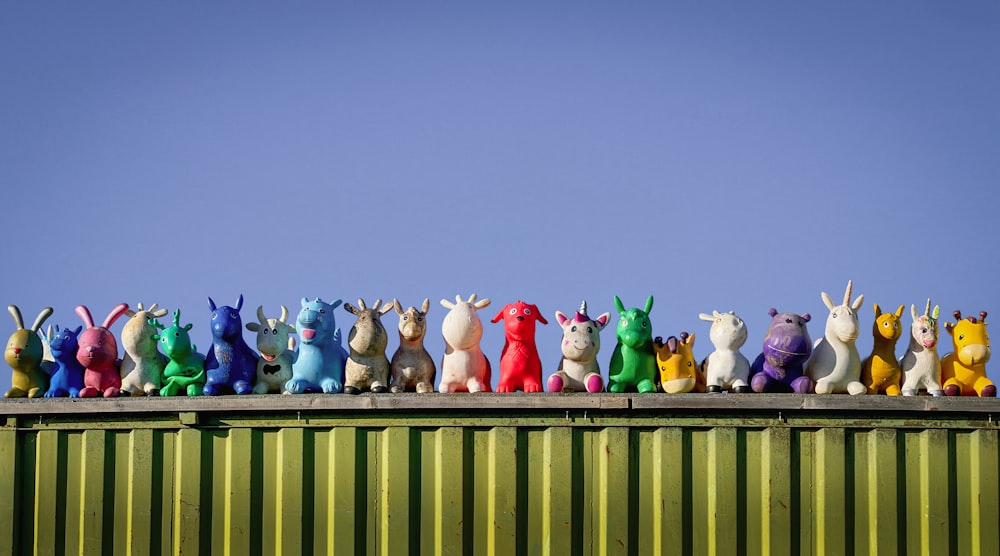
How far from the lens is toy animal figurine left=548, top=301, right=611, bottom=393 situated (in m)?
10.5

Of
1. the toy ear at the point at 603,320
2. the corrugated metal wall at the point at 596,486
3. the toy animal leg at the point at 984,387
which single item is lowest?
the corrugated metal wall at the point at 596,486

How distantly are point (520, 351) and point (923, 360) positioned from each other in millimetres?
3146

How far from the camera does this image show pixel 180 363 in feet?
35.8

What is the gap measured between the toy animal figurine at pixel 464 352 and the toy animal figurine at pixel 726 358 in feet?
5.75

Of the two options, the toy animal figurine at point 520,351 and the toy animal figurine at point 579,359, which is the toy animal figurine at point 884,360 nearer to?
the toy animal figurine at point 579,359

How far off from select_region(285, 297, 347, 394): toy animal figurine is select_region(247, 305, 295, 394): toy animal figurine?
0.39ft

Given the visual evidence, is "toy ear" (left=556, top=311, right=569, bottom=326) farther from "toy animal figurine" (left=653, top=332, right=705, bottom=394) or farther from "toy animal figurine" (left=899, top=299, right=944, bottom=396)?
"toy animal figurine" (left=899, top=299, right=944, bottom=396)

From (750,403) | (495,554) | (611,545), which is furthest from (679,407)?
(495,554)

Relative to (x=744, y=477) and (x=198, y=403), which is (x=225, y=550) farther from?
(x=744, y=477)

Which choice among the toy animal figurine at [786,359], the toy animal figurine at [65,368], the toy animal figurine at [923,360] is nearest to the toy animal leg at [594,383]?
the toy animal figurine at [786,359]

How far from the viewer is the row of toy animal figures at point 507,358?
1052cm

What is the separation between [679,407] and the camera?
10.1 metres

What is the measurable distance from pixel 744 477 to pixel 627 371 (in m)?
1.22

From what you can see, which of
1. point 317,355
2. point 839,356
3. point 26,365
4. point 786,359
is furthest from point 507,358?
point 26,365
